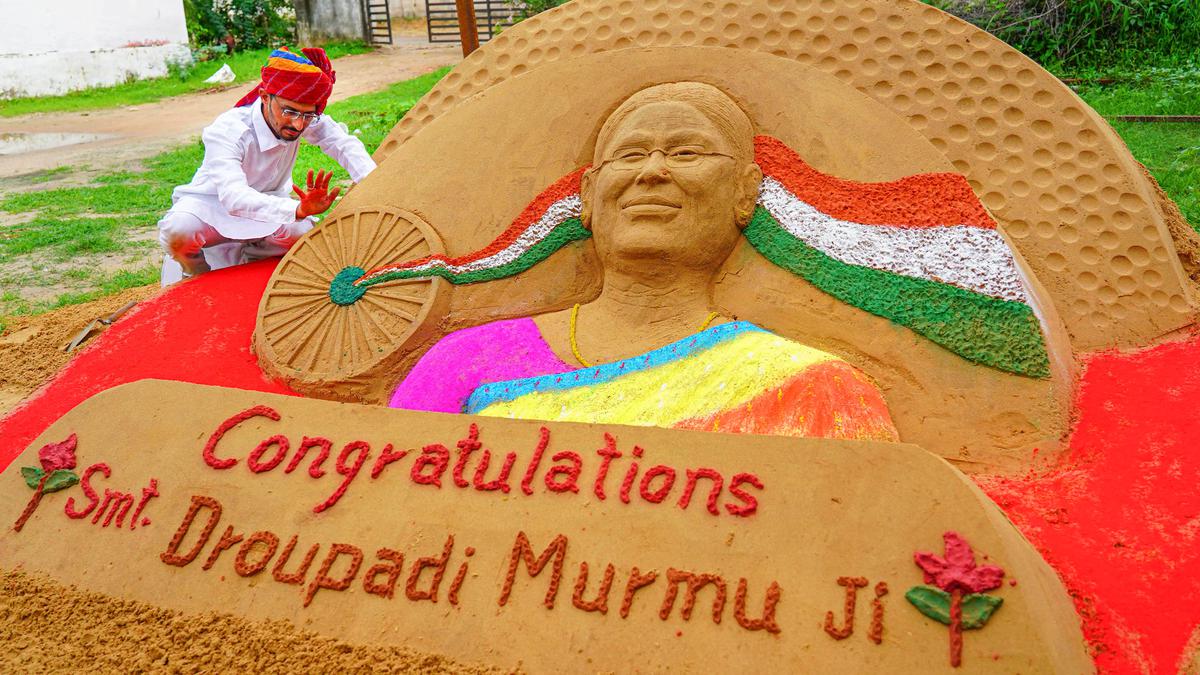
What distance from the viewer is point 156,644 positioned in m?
2.48

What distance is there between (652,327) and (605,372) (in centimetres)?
28

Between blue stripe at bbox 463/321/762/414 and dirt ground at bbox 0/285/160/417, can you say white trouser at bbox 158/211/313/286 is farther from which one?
blue stripe at bbox 463/321/762/414

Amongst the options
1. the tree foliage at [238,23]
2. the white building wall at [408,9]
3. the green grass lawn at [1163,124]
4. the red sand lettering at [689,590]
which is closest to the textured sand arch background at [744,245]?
the red sand lettering at [689,590]

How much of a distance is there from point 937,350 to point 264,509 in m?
2.14

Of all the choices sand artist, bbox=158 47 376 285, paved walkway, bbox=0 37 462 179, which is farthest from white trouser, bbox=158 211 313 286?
paved walkway, bbox=0 37 462 179

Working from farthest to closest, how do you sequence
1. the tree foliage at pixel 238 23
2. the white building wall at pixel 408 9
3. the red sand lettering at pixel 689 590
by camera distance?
the white building wall at pixel 408 9, the tree foliage at pixel 238 23, the red sand lettering at pixel 689 590

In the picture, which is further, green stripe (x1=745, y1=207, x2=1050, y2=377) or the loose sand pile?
green stripe (x1=745, y1=207, x2=1050, y2=377)

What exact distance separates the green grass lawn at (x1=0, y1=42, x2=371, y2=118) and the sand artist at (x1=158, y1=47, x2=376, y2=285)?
10.7 meters

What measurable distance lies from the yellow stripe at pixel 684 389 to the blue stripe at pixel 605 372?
0.02 m

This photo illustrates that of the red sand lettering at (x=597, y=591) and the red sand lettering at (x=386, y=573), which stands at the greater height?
the red sand lettering at (x=597, y=591)

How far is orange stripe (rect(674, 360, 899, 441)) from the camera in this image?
2830 millimetres

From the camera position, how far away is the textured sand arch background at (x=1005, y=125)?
12.1 feet

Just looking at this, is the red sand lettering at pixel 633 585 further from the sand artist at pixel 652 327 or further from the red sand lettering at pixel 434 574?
the sand artist at pixel 652 327

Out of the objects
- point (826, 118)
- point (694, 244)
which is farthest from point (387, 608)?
point (826, 118)
